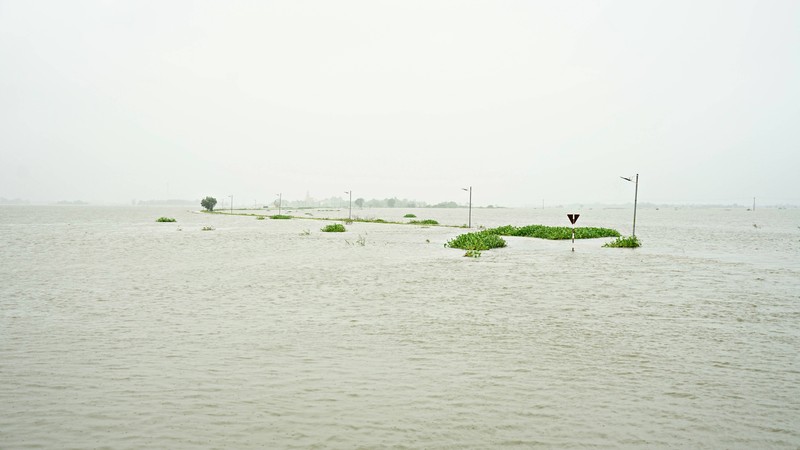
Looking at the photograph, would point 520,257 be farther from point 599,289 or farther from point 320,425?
point 320,425

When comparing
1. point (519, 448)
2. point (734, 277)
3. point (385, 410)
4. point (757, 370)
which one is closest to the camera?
point (519, 448)

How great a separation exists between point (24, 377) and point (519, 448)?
8767mm

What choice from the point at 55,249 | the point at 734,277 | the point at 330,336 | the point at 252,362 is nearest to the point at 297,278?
the point at 330,336

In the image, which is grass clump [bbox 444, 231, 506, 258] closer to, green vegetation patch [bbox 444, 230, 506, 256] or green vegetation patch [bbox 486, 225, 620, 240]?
green vegetation patch [bbox 444, 230, 506, 256]

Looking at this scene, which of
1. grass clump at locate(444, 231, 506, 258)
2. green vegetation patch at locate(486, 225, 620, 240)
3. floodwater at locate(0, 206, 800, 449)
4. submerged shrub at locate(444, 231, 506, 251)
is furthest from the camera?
green vegetation patch at locate(486, 225, 620, 240)

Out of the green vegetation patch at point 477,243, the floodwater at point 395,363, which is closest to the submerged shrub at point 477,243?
the green vegetation patch at point 477,243

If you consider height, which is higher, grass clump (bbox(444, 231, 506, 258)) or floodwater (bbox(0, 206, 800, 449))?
grass clump (bbox(444, 231, 506, 258))

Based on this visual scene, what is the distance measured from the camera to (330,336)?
40.8 feet

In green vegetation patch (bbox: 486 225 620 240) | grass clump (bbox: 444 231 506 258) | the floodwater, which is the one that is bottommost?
the floodwater

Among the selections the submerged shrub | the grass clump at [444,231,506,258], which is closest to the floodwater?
the grass clump at [444,231,506,258]

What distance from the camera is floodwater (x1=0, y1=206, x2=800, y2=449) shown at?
699 cm

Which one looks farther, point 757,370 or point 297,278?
point 297,278

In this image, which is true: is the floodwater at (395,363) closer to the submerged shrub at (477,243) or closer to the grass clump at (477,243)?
the grass clump at (477,243)

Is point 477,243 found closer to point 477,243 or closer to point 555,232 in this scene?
point 477,243
